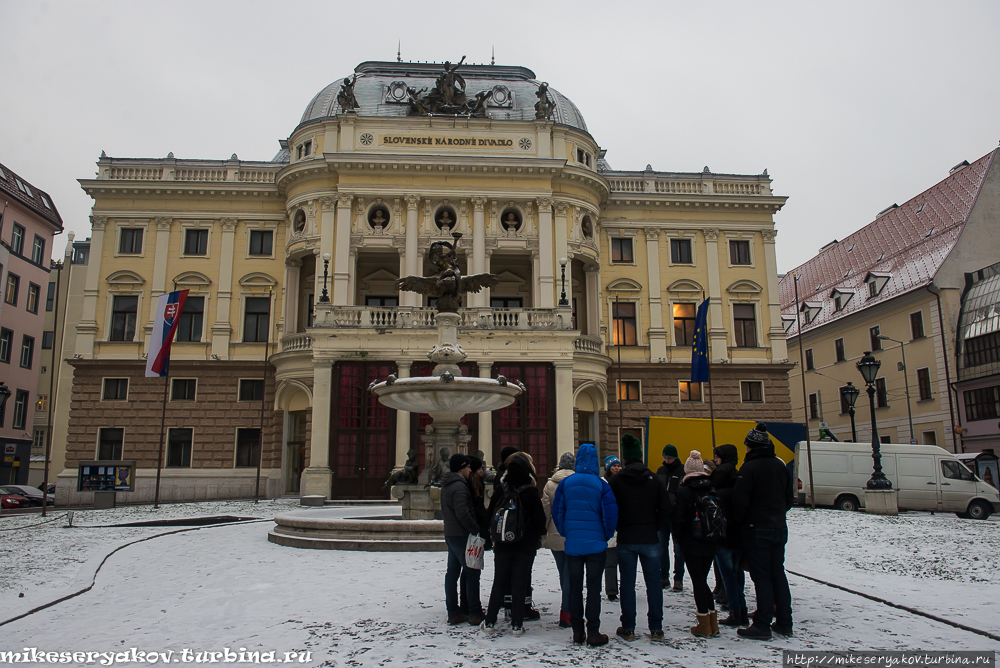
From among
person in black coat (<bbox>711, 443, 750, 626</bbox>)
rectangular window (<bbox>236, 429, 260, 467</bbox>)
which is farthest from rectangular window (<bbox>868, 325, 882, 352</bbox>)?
person in black coat (<bbox>711, 443, 750, 626</bbox>)

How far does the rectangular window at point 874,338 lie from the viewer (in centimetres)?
4436

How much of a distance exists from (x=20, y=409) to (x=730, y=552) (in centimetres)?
4929

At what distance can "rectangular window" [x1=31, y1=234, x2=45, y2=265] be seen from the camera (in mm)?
46441

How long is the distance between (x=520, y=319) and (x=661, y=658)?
23.9 metres

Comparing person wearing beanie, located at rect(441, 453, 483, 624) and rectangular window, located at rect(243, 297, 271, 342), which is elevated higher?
rectangular window, located at rect(243, 297, 271, 342)

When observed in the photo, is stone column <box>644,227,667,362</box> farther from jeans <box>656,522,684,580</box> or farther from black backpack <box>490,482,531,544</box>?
black backpack <box>490,482,531,544</box>

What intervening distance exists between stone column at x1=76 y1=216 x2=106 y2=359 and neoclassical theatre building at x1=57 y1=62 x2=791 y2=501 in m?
0.10

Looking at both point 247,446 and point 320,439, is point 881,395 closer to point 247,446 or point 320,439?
point 320,439

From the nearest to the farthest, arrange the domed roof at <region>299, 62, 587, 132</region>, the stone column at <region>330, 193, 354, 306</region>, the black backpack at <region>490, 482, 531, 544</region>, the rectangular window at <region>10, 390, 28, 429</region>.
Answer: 1. the black backpack at <region>490, 482, 531, 544</region>
2. the stone column at <region>330, 193, 354, 306</region>
3. the domed roof at <region>299, 62, 587, 132</region>
4. the rectangular window at <region>10, 390, 28, 429</region>

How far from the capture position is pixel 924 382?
1620 inches

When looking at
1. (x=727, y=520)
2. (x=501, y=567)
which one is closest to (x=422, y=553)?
(x=501, y=567)

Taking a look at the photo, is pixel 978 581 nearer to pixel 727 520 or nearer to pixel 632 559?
pixel 727 520

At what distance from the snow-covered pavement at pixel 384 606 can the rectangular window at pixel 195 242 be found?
2442cm

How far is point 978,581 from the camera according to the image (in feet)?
33.9
